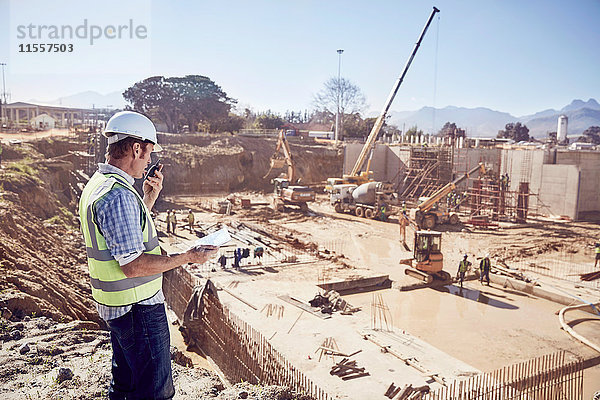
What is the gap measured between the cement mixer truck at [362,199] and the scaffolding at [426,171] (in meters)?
6.37

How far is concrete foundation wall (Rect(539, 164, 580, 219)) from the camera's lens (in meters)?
24.6

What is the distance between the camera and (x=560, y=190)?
997 inches

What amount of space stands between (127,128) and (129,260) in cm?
75

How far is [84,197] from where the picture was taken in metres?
2.46

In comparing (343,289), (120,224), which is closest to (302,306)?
(343,289)

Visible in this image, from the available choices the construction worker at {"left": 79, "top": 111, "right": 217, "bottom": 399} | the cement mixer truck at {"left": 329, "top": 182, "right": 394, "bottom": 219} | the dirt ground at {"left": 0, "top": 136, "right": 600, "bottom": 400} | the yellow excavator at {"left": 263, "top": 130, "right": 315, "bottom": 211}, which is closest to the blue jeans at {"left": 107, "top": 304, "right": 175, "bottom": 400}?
the construction worker at {"left": 79, "top": 111, "right": 217, "bottom": 399}

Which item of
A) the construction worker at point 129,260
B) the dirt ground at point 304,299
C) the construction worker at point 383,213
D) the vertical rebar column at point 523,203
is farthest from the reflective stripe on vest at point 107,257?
the vertical rebar column at point 523,203

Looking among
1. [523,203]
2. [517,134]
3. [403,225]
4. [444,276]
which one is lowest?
[444,276]

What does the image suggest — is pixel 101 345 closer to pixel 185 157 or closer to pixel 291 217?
pixel 291 217

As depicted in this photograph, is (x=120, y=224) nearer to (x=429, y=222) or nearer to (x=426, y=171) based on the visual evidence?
(x=429, y=222)

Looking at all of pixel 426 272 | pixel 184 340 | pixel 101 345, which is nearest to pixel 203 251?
pixel 101 345

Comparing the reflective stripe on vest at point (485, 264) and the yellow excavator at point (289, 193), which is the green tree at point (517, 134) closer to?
the yellow excavator at point (289, 193)

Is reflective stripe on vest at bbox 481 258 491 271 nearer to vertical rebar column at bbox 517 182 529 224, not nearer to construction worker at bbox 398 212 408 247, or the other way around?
construction worker at bbox 398 212 408 247

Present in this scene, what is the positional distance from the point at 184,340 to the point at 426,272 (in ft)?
25.3
